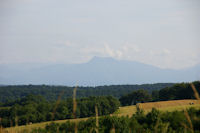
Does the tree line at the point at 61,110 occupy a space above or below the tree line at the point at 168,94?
below

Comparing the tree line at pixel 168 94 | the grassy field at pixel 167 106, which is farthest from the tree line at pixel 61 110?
the tree line at pixel 168 94

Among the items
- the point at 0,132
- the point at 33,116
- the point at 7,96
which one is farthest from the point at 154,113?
the point at 7,96

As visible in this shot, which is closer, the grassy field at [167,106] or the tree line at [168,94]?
the grassy field at [167,106]

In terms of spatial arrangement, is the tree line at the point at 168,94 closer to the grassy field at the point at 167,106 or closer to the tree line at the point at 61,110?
the grassy field at the point at 167,106

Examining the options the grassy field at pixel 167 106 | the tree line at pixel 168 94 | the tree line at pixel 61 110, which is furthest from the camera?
the tree line at pixel 168 94

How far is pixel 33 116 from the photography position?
180ft

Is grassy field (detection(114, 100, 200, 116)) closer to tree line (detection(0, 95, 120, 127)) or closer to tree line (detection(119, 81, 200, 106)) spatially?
tree line (detection(119, 81, 200, 106))

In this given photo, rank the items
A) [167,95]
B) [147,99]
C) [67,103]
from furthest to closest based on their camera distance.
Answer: [147,99], [167,95], [67,103]

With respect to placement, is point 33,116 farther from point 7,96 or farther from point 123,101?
point 7,96

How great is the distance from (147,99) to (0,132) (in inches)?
2973

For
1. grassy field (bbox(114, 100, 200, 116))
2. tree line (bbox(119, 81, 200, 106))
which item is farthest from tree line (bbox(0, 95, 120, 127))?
tree line (bbox(119, 81, 200, 106))

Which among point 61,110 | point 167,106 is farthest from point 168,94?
point 61,110

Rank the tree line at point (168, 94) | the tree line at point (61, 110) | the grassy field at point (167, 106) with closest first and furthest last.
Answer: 1. the grassy field at point (167, 106)
2. the tree line at point (61, 110)
3. the tree line at point (168, 94)

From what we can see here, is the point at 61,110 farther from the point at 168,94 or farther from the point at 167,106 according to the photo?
the point at 168,94
